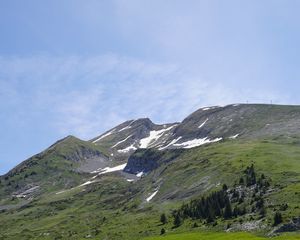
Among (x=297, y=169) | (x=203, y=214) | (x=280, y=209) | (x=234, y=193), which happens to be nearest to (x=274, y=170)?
(x=297, y=169)

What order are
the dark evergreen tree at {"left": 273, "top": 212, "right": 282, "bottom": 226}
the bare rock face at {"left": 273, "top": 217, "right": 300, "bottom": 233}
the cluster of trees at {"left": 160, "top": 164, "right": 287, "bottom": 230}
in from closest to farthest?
1. the bare rock face at {"left": 273, "top": 217, "right": 300, "bottom": 233}
2. the dark evergreen tree at {"left": 273, "top": 212, "right": 282, "bottom": 226}
3. the cluster of trees at {"left": 160, "top": 164, "right": 287, "bottom": 230}

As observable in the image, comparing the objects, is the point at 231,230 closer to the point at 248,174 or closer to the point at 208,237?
the point at 208,237

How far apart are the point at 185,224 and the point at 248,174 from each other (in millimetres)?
50122

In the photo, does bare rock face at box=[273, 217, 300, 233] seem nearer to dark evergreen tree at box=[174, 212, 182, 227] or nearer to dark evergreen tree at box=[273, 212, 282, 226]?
dark evergreen tree at box=[273, 212, 282, 226]

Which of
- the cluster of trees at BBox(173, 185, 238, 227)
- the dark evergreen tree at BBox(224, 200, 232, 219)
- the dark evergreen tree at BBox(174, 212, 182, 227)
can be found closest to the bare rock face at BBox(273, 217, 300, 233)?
the cluster of trees at BBox(173, 185, 238, 227)

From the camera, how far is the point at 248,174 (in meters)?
199

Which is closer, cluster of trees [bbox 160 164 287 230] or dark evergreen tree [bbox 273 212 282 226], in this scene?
dark evergreen tree [bbox 273 212 282 226]

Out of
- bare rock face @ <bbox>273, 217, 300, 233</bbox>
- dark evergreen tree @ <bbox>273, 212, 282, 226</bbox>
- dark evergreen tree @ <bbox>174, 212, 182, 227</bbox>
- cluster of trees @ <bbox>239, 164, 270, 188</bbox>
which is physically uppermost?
cluster of trees @ <bbox>239, 164, 270, 188</bbox>

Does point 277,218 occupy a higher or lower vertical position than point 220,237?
higher

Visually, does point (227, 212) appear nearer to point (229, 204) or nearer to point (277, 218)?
point (229, 204)

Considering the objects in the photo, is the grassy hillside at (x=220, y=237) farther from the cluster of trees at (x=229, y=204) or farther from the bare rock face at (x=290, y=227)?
the cluster of trees at (x=229, y=204)

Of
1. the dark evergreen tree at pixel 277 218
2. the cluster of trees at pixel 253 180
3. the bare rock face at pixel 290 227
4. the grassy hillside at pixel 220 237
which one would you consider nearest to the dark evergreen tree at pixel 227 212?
the grassy hillside at pixel 220 237

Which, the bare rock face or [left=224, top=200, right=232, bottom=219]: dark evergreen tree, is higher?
[left=224, top=200, right=232, bottom=219]: dark evergreen tree

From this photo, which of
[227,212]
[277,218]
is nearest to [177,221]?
[227,212]
